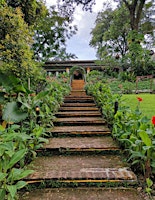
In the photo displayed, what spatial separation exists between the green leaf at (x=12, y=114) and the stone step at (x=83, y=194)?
0.77 m

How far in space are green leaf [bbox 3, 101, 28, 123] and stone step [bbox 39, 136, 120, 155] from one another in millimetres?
1165

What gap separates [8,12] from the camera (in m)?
6.97

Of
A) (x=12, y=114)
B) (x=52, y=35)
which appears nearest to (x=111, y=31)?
(x=52, y=35)

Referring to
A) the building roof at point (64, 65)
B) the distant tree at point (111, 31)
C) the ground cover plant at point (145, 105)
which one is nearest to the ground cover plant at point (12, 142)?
the ground cover plant at point (145, 105)

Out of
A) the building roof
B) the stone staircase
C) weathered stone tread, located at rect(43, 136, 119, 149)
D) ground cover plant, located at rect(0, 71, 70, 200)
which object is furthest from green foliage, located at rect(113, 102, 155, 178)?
the building roof

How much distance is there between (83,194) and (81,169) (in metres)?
0.49

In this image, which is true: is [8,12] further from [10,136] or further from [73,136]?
[10,136]

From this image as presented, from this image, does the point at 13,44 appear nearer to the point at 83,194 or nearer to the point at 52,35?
the point at 83,194

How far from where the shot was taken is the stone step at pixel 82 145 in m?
3.20

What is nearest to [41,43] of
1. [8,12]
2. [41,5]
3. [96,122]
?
[41,5]

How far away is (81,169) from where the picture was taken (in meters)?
2.62

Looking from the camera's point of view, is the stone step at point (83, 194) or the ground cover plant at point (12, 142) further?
the stone step at point (83, 194)

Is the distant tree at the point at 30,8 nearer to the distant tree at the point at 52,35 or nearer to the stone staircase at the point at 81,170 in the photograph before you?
the stone staircase at the point at 81,170

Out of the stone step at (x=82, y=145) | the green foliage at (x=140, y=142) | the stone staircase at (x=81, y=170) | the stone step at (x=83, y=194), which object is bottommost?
the stone step at (x=83, y=194)
